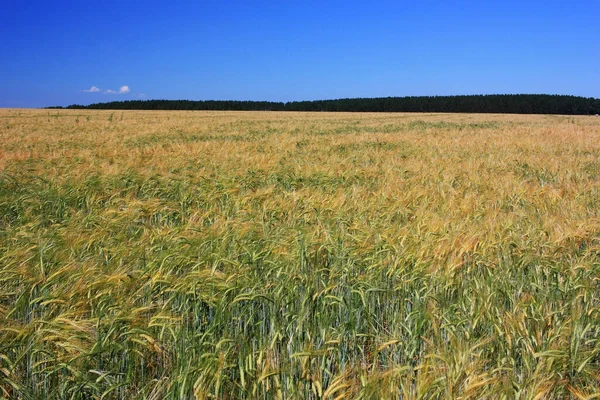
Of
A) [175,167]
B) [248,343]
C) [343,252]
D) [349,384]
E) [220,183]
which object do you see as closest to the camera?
[349,384]

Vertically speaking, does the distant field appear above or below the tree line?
below

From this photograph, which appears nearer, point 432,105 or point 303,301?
point 303,301

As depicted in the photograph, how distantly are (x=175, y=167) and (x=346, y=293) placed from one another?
15.6 ft

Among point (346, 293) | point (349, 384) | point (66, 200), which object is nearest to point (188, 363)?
point (349, 384)

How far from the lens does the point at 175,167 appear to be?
6656 mm

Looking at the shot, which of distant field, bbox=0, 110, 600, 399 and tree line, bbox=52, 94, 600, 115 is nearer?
distant field, bbox=0, 110, 600, 399

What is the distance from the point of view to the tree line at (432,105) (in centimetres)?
8631

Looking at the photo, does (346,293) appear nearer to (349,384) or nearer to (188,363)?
(349,384)

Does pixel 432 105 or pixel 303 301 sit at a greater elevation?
pixel 432 105

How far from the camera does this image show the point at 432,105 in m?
89.4

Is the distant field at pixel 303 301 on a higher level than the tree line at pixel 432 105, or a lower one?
lower

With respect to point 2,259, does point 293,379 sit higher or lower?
lower

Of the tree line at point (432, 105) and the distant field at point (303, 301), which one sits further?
the tree line at point (432, 105)

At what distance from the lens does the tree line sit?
8631cm
